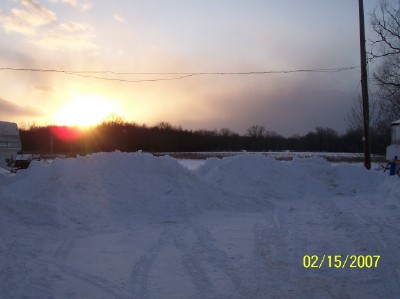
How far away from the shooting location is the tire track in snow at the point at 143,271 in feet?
17.9

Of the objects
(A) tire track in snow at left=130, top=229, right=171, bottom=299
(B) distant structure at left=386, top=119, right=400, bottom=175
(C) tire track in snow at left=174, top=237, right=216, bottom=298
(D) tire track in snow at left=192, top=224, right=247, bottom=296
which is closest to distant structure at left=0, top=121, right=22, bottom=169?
(D) tire track in snow at left=192, top=224, right=247, bottom=296

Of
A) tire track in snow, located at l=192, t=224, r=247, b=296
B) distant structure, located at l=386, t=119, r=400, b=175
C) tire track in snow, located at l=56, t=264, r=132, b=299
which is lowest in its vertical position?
tire track in snow, located at l=192, t=224, r=247, b=296

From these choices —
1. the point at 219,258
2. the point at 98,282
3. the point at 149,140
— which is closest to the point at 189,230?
the point at 219,258

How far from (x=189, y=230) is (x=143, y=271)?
3.46m

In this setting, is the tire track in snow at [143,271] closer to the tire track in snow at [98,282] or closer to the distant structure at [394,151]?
the tire track in snow at [98,282]

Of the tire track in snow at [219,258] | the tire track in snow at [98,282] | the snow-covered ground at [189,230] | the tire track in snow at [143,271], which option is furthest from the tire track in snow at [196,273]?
the tire track in snow at [98,282]

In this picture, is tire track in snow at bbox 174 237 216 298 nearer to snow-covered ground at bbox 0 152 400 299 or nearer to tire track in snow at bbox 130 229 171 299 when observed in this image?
snow-covered ground at bbox 0 152 400 299

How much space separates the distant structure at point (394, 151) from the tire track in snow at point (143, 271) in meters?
14.1

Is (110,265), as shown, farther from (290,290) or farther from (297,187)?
(297,187)

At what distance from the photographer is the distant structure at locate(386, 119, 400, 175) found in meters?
19.0

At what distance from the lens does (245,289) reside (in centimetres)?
549

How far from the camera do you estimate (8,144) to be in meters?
19.2

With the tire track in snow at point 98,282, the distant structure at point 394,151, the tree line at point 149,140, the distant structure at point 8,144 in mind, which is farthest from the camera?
the tree line at point 149,140

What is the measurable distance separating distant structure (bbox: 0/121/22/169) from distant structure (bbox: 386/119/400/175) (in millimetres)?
17528
